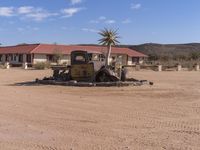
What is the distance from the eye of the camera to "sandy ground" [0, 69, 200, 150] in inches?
362

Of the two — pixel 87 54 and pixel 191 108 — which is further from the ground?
pixel 87 54

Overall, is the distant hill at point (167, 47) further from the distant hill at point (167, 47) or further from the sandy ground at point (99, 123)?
the sandy ground at point (99, 123)

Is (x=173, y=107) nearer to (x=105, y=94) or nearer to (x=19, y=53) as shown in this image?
(x=105, y=94)

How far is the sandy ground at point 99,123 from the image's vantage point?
9.19 meters

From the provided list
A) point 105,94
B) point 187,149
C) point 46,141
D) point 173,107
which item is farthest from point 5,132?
point 105,94

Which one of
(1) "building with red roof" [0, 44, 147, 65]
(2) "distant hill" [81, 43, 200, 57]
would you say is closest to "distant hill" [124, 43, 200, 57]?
(2) "distant hill" [81, 43, 200, 57]

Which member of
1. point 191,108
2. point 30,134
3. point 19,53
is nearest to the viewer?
point 30,134

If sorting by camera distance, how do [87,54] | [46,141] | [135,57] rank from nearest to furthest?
[46,141]
[87,54]
[135,57]

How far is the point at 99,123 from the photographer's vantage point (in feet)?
38.6

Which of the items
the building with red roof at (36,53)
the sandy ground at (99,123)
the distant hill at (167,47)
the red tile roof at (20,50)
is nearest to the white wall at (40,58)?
the building with red roof at (36,53)

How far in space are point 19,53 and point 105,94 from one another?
55.2 metres

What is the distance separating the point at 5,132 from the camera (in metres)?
10.3

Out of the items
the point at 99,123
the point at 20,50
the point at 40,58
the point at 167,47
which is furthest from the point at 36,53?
the point at 167,47

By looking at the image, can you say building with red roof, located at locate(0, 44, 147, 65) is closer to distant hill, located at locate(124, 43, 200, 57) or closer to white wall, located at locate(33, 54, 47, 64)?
white wall, located at locate(33, 54, 47, 64)
